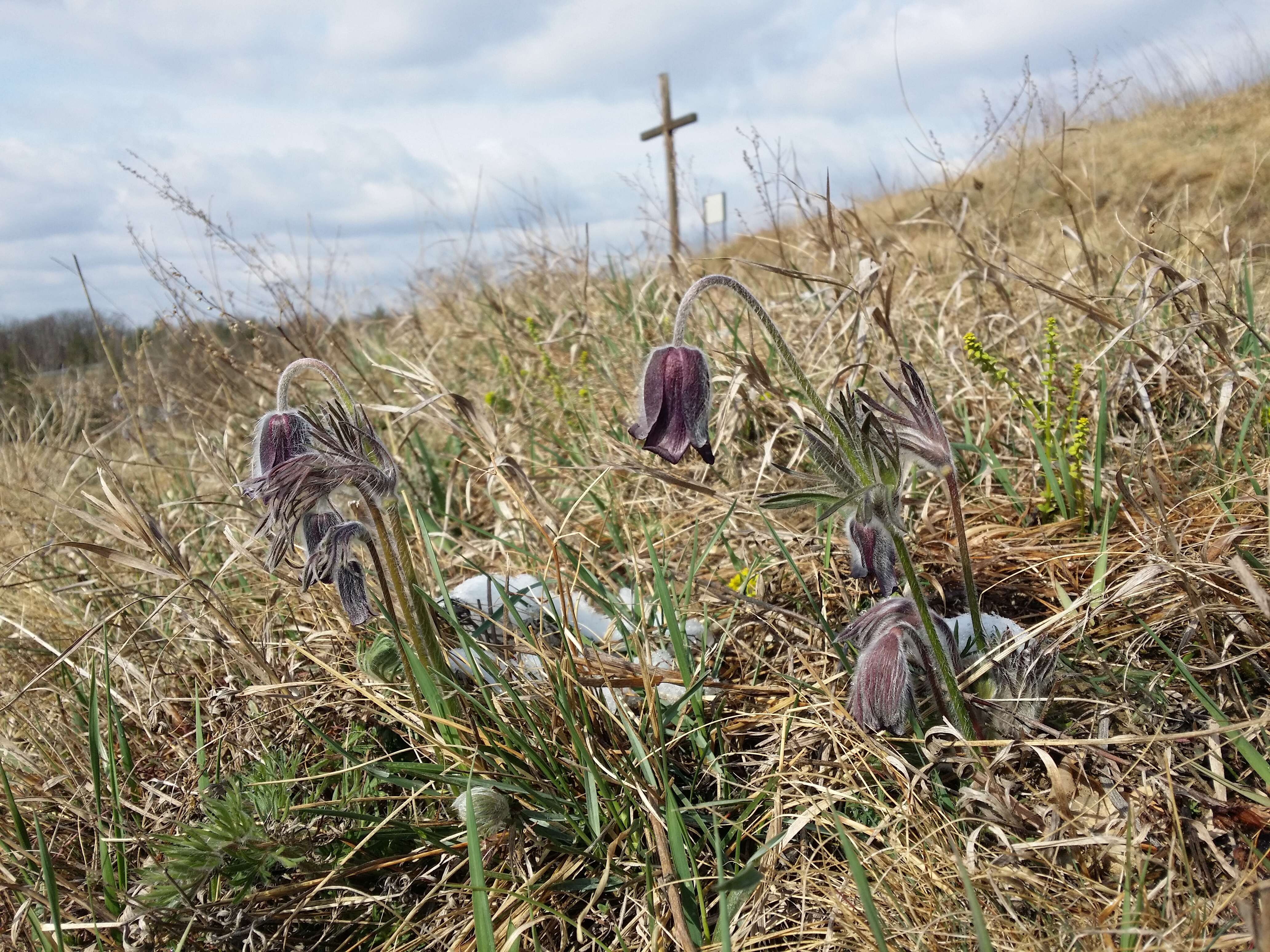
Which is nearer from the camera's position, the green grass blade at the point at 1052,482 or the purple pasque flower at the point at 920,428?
the purple pasque flower at the point at 920,428

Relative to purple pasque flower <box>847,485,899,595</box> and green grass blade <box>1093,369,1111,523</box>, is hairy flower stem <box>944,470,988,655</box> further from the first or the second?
green grass blade <box>1093,369,1111,523</box>

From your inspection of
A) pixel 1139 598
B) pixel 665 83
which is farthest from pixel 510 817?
pixel 665 83

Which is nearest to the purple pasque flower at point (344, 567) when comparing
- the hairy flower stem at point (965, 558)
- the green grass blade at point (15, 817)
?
the green grass blade at point (15, 817)

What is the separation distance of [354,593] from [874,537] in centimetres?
86

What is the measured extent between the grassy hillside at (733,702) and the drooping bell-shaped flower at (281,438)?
15.4 inches

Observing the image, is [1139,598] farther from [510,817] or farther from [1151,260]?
[510,817]

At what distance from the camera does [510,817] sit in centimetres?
144

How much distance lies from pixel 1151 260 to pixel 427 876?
6.76 feet

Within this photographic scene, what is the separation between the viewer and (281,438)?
4.71ft

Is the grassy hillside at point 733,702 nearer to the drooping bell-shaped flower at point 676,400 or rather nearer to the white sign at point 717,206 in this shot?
the drooping bell-shaped flower at point 676,400

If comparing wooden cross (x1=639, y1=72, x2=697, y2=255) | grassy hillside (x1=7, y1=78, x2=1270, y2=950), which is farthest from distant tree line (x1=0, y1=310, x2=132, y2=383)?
grassy hillside (x1=7, y1=78, x2=1270, y2=950)

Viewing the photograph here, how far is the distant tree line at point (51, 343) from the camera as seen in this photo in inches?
487

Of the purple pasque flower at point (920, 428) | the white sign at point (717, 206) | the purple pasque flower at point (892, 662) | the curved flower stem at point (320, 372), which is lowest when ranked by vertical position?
the purple pasque flower at point (892, 662)

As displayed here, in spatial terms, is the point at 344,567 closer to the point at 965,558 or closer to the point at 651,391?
the point at 651,391
